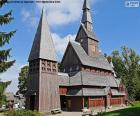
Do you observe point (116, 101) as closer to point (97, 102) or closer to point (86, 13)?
point (97, 102)

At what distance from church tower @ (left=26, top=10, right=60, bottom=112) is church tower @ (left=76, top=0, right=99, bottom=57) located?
45.6ft

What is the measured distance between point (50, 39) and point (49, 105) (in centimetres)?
1164

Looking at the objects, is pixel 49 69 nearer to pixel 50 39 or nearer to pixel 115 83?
pixel 50 39

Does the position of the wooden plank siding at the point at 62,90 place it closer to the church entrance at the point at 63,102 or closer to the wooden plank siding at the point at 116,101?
the church entrance at the point at 63,102

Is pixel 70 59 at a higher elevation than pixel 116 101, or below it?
higher

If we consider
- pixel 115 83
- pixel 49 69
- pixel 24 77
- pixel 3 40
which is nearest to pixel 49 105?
pixel 49 69

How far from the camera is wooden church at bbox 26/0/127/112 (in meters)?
41.5

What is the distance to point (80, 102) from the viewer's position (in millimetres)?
45938

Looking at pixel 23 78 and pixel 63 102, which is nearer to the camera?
pixel 63 102

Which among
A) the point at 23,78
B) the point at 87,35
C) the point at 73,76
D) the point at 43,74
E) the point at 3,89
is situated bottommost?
the point at 3,89

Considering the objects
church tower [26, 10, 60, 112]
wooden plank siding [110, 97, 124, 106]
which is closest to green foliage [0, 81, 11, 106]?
church tower [26, 10, 60, 112]

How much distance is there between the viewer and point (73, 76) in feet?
164

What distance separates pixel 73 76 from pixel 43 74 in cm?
998

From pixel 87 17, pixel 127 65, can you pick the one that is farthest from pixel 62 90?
pixel 127 65
